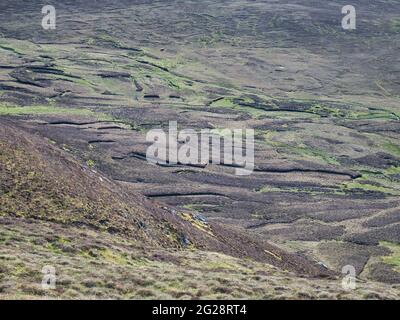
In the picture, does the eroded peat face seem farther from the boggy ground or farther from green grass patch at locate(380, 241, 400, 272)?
green grass patch at locate(380, 241, 400, 272)

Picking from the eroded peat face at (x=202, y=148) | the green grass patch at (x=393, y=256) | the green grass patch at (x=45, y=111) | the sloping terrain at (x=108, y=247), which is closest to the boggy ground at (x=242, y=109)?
the green grass patch at (x=393, y=256)

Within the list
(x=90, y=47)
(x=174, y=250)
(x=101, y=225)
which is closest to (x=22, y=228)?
(x=101, y=225)

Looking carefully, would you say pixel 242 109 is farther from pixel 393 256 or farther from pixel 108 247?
pixel 108 247

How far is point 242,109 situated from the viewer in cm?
12281

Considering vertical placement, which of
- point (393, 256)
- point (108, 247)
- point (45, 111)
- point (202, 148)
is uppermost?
point (45, 111)

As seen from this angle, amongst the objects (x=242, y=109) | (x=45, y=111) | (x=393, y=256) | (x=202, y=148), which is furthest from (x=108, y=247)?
(x=242, y=109)

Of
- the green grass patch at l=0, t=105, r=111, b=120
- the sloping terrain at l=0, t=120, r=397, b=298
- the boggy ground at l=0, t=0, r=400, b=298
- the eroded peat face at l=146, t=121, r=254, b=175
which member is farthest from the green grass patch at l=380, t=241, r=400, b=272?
the green grass patch at l=0, t=105, r=111, b=120

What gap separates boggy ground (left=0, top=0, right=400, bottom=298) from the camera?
2557 inches

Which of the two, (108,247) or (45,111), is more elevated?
(45,111)

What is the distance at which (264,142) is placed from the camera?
98812 mm

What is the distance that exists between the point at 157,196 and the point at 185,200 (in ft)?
9.64

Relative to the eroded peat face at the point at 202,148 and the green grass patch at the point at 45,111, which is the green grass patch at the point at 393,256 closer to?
the eroded peat face at the point at 202,148

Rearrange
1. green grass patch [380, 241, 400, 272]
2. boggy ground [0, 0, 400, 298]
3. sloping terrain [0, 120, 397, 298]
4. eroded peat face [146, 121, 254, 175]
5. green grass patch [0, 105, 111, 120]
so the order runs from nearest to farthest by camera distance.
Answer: sloping terrain [0, 120, 397, 298] → green grass patch [380, 241, 400, 272] → boggy ground [0, 0, 400, 298] → eroded peat face [146, 121, 254, 175] → green grass patch [0, 105, 111, 120]

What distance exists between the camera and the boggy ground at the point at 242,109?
64.9m
